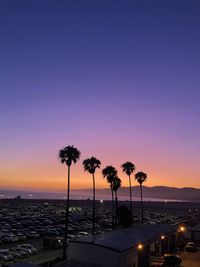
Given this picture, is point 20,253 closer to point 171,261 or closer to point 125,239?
point 125,239

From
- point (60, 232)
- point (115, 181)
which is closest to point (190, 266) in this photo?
point (115, 181)

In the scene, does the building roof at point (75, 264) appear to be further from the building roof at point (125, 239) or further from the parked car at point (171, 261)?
the parked car at point (171, 261)

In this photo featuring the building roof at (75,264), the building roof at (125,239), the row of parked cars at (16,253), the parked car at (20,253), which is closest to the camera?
the building roof at (75,264)

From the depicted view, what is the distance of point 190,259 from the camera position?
164 feet

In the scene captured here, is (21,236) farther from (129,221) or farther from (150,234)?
(150,234)

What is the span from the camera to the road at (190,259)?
46.2 meters

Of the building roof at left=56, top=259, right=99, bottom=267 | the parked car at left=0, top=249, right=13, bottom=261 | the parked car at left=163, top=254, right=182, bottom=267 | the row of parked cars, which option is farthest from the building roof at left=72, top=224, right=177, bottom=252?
the row of parked cars

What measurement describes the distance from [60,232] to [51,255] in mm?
28802

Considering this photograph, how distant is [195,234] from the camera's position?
70188 mm

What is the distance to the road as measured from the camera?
4618 cm

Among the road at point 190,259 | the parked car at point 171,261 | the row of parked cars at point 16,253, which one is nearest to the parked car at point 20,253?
the row of parked cars at point 16,253

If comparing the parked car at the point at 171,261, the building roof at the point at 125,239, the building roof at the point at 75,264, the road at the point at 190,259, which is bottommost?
the road at the point at 190,259

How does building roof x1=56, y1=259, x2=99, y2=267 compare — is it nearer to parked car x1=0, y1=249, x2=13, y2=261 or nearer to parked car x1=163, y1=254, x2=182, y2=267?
parked car x1=163, y1=254, x2=182, y2=267

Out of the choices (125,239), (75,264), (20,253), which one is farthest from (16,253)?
(75,264)
